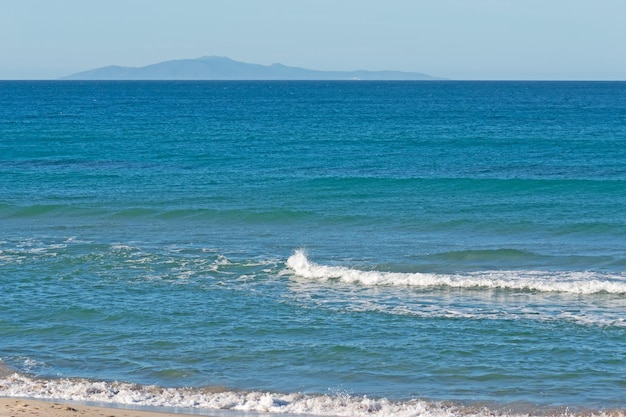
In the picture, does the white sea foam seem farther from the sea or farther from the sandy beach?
the sandy beach

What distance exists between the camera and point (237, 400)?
1436 centimetres

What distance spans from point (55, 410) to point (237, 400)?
2.74m

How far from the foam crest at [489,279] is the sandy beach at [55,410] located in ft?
31.1

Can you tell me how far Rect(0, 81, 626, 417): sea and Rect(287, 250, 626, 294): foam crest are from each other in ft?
0.22

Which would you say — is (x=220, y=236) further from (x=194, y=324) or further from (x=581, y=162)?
(x=581, y=162)

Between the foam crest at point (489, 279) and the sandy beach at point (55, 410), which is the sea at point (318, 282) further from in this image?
the sandy beach at point (55, 410)

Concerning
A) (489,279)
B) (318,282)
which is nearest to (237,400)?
(318,282)

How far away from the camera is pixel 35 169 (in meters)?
43.4

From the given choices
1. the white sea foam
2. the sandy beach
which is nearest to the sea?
the white sea foam

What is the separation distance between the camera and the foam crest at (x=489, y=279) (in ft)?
69.3

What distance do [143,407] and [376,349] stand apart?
15.0 ft

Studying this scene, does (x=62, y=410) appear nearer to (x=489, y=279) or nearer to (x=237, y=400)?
(x=237, y=400)

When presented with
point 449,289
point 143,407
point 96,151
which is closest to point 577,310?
point 449,289

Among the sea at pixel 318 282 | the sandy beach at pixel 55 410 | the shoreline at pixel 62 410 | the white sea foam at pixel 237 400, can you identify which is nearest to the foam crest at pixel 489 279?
the sea at pixel 318 282
